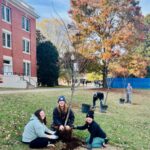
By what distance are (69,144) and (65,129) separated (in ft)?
1.53

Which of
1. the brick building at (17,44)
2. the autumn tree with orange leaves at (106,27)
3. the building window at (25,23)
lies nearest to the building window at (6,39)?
the brick building at (17,44)

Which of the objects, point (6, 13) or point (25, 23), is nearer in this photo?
point (6, 13)

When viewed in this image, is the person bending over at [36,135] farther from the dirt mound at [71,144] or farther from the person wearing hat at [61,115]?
the person wearing hat at [61,115]

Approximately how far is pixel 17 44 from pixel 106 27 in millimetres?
11057

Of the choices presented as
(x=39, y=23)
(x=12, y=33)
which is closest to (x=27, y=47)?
(x=12, y=33)

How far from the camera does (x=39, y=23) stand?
2682 inches

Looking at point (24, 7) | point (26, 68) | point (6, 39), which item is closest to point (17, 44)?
point (6, 39)

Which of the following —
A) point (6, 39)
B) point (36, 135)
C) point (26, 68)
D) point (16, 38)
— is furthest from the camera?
point (26, 68)

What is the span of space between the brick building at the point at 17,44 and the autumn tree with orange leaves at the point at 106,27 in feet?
19.1

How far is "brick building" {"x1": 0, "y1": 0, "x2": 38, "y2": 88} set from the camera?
38.4m

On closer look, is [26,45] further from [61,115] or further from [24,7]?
[61,115]

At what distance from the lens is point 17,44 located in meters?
42.0

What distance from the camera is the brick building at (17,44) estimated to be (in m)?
38.4

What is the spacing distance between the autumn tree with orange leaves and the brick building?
229 inches
